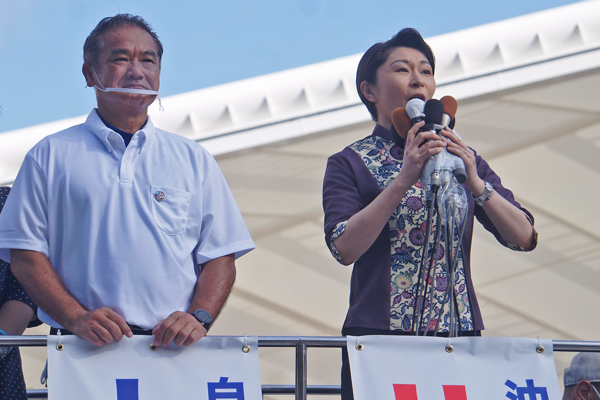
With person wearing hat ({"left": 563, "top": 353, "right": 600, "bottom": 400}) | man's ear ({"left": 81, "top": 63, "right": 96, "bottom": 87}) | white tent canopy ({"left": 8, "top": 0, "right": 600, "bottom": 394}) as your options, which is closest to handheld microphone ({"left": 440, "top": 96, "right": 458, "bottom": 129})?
man's ear ({"left": 81, "top": 63, "right": 96, "bottom": 87})

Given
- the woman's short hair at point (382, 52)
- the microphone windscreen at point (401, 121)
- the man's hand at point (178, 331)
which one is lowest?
the man's hand at point (178, 331)

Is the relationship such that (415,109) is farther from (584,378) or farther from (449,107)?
(584,378)

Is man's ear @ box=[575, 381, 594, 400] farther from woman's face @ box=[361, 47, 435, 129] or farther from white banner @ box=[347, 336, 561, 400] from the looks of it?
woman's face @ box=[361, 47, 435, 129]

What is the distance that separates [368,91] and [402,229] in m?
0.56

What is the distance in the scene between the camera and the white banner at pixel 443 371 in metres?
1.89

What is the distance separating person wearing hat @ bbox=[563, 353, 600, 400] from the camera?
2.64 m

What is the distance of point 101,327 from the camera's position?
1.81 meters

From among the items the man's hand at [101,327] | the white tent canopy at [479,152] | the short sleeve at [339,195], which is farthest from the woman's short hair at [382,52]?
the white tent canopy at [479,152]

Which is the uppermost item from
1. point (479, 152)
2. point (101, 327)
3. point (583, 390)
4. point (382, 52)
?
point (479, 152)

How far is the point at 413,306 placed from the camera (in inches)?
79.0

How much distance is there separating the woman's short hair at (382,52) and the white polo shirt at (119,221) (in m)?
0.67

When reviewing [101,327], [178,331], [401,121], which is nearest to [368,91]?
[401,121]

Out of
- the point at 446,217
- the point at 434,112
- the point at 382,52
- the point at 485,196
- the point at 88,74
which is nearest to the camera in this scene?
the point at 446,217

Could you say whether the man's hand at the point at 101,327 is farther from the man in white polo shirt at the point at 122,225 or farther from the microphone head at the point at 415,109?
the microphone head at the point at 415,109
